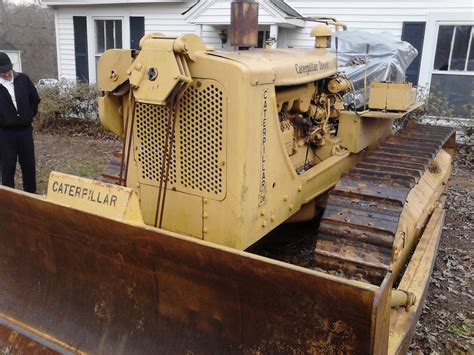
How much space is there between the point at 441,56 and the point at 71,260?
32.0ft

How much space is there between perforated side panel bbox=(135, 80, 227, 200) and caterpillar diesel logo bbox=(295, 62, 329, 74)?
100cm

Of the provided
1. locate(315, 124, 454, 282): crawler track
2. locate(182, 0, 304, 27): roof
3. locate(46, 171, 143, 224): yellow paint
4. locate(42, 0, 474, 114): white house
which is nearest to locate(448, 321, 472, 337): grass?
locate(315, 124, 454, 282): crawler track

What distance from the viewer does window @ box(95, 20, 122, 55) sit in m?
13.9

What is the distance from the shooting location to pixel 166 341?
2.62 m

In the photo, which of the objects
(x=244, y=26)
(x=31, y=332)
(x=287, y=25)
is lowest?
(x=31, y=332)

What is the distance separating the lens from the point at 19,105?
5617 mm

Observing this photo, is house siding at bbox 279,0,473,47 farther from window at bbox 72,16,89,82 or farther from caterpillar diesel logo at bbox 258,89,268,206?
caterpillar diesel logo at bbox 258,89,268,206

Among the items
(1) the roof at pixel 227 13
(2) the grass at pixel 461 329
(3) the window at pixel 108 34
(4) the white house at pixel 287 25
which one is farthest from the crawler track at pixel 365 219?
(3) the window at pixel 108 34

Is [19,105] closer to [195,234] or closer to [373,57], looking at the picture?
[195,234]

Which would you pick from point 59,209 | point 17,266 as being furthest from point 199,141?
point 17,266

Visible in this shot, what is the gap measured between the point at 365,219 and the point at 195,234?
3.55 ft

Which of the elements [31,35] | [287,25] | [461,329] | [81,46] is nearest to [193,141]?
[461,329]

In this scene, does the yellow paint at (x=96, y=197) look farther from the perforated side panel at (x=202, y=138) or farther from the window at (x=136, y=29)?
the window at (x=136, y=29)

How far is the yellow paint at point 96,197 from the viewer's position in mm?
2697
